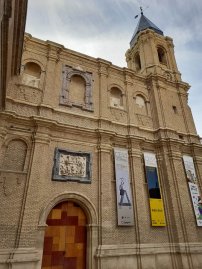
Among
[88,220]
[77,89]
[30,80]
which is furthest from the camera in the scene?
[77,89]

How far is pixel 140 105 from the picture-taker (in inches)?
608

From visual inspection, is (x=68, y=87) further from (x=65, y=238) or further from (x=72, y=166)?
(x=65, y=238)

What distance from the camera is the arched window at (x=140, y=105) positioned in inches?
592

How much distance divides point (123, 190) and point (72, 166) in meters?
3.15

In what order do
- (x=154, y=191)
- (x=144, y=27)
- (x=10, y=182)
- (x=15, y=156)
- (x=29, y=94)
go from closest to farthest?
1. (x=10, y=182)
2. (x=15, y=156)
3. (x=29, y=94)
4. (x=154, y=191)
5. (x=144, y=27)

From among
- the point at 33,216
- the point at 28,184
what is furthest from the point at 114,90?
the point at 33,216

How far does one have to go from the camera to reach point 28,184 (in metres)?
9.29

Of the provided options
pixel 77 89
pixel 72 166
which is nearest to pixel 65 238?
pixel 72 166

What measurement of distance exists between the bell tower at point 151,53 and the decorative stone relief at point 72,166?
33.5 feet

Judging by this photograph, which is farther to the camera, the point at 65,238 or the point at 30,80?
the point at 30,80

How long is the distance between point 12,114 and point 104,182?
5.91m

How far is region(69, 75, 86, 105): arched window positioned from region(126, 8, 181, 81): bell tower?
6.49 metres

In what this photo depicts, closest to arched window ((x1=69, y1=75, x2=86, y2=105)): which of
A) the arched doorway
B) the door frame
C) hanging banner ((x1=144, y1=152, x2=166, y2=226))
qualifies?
hanging banner ((x1=144, y1=152, x2=166, y2=226))

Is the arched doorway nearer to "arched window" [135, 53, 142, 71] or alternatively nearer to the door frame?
the door frame
